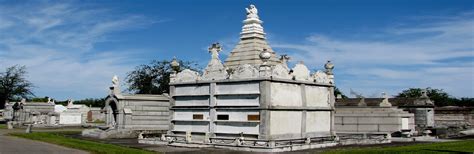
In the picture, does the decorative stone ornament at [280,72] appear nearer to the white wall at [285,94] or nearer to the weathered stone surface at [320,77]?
the white wall at [285,94]

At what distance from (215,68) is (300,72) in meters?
5.06

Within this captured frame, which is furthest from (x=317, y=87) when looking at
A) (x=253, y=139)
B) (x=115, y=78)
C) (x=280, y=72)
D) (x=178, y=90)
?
(x=115, y=78)

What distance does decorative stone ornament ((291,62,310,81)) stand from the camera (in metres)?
27.1

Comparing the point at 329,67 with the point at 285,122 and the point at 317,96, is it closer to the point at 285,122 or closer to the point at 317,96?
the point at 317,96

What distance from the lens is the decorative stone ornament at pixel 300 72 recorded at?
2711 cm

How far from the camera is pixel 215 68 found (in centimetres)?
2777

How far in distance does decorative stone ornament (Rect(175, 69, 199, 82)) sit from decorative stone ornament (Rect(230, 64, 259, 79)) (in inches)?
122

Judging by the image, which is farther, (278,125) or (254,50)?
(254,50)

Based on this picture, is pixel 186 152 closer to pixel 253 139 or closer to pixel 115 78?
pixel 253 139

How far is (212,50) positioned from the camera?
101 ft

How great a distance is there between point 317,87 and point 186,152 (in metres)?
10.3

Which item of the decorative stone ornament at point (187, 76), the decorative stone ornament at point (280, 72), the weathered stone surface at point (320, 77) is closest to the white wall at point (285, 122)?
the decorative stone ornament at point (280, 72)

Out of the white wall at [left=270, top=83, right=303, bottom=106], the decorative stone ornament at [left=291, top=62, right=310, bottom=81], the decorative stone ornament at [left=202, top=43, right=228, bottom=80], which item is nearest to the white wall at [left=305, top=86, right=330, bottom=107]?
the decorative stone ornament at [left=291, top=62, right=310, bottom=81]

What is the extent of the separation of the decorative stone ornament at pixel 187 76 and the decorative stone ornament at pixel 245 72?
310 cm
